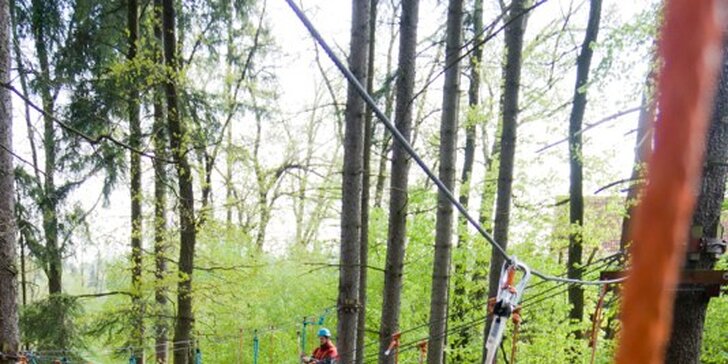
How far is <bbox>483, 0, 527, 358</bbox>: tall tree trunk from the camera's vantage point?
5227 mm

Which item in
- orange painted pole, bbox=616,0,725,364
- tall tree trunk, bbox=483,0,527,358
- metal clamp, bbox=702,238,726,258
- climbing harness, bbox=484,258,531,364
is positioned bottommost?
climbing harness, bbox=484,258,531,364

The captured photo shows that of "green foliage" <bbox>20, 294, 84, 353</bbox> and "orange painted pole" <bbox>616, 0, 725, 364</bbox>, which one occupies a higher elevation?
"orange painted pole" <bbox>616, 0, 725, 364</bbox>

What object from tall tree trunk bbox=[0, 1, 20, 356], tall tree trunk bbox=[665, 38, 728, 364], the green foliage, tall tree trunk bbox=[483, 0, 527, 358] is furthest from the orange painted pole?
the green foliage

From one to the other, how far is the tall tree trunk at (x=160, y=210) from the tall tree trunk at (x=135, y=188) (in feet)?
0.74

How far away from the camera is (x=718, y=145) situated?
2777 millimetres

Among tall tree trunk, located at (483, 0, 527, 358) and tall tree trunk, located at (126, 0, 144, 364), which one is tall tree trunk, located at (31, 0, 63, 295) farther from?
tall tree trunk, located at (483, 0, 527, 358)

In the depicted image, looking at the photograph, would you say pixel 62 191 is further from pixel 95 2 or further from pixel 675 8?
pixel 675 8

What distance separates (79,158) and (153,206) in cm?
119

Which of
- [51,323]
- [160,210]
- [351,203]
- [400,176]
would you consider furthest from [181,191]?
[351,203]

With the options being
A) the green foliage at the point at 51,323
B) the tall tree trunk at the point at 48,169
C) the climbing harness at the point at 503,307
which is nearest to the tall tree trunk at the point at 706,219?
the climbing harness at the point at 503,307

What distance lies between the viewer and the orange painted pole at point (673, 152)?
0.64 ft

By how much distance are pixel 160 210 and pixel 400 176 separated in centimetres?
427

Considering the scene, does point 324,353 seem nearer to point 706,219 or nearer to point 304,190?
point 304,190

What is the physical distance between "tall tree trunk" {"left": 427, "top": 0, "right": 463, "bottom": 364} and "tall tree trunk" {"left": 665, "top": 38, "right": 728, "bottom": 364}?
9.11 feet
